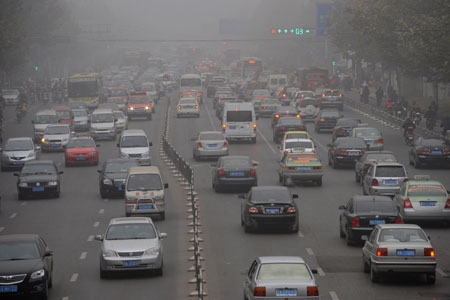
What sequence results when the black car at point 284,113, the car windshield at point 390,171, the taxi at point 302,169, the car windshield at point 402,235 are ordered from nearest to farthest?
1. the car windshield at point 402,235
2. the car windshield at point 390,171
3. the taxi at point 302,169
4. the black car at point 284,113

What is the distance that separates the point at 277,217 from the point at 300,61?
15218 centimetres

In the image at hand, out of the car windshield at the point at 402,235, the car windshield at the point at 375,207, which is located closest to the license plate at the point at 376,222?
the car windshield at the point at 375,207

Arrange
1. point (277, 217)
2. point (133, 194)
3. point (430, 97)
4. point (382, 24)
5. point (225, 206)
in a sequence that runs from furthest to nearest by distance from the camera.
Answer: point (430, 97), point (382, 24), point (225, 206), point (133, 194), point (277, 217)

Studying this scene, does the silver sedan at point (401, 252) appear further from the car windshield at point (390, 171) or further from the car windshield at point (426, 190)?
the car windshield at point (390, 171)

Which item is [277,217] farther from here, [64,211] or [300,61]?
[300,61]

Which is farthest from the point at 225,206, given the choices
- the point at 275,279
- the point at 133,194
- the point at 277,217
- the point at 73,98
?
the point at 73,98

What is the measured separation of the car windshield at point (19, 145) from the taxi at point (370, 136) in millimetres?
16239

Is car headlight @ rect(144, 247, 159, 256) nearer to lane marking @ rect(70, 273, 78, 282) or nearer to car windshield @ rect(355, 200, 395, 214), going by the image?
lane marking @ rect(70, 273, 78, 282)

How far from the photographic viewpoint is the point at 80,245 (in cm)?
2855

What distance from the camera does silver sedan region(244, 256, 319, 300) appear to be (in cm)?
1756

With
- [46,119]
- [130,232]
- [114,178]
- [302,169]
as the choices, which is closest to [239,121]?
[46,119]

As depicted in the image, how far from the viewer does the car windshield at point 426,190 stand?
29.5m

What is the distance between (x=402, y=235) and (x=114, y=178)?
18200mm

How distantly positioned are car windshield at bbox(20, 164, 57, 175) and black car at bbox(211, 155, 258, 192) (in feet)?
22.4
